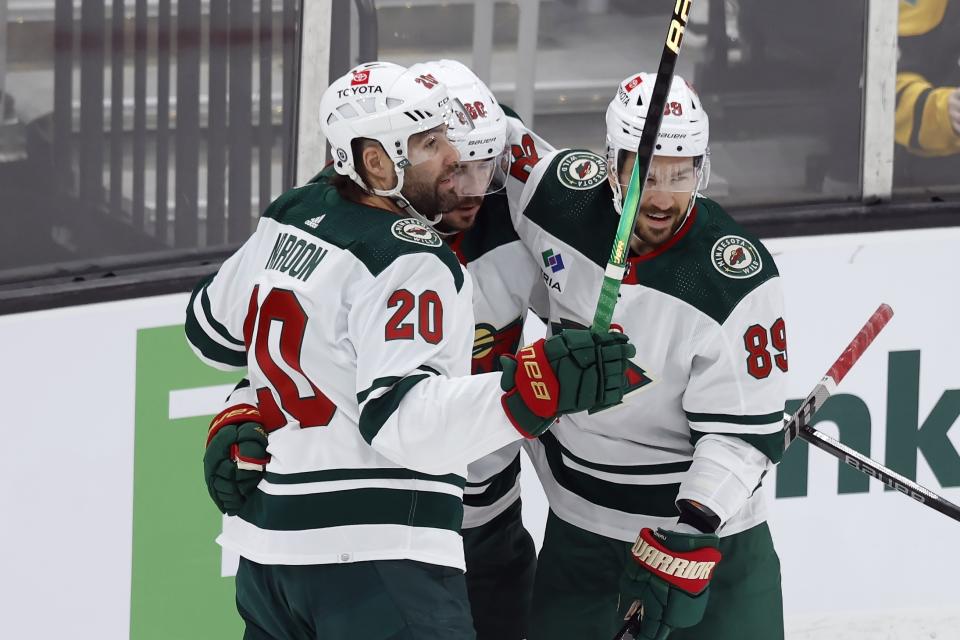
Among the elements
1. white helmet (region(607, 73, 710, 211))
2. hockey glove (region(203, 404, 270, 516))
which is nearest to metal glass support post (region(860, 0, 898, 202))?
white helmet (region(607, 73, 710, 211))

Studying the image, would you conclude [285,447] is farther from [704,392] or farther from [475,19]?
[475,19]

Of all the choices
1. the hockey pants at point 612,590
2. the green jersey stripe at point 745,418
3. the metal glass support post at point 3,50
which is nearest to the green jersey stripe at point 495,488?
the hockey pants at point 612,590

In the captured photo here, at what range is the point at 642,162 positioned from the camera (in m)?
2.05

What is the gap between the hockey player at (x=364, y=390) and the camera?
6.64 feet

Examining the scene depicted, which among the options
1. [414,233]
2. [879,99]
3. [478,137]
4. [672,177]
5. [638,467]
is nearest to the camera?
[414,233]

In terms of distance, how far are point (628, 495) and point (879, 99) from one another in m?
1.39

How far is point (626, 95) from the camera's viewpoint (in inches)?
95.7

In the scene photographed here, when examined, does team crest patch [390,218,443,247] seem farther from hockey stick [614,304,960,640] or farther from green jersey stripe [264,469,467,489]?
hockey stick [614,304,960,640]

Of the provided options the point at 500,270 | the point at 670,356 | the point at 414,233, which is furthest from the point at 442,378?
the point at 500,270

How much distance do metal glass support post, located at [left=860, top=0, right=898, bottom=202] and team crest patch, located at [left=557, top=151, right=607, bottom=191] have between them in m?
1.15

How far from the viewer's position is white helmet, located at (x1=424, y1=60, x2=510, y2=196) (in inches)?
96.3

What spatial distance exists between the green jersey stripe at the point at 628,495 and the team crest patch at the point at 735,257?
1.33 ft

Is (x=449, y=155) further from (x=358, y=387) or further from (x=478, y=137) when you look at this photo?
(x=358, y=387)

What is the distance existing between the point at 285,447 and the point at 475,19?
1.39 meters
